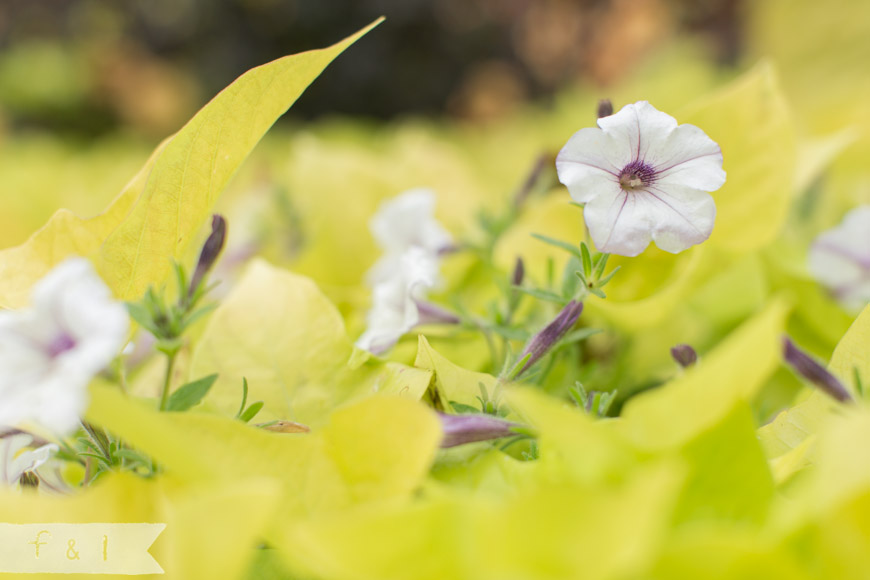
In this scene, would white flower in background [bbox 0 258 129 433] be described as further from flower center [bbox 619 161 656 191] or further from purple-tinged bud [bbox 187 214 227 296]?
flower center [bbox 619 161 656 191]

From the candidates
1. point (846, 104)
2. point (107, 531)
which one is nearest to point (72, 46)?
point (846, 104)

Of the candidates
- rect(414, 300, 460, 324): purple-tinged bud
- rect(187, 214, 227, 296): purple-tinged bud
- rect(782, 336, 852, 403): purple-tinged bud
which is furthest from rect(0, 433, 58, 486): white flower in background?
rect(782, 336, 852, 403): purple-tinged bud

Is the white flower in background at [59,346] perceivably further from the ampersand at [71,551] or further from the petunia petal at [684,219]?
the petunia petal at [684,219]

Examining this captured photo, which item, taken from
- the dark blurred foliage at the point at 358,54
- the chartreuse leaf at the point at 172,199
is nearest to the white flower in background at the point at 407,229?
the chartreuse leaf at the point at 172,199

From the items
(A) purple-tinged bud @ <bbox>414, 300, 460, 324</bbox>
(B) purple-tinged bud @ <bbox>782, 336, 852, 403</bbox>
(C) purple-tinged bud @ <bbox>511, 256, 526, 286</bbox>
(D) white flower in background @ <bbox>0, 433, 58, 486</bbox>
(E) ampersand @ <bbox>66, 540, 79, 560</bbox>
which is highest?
(C) purple-tinged bud @ <bbox>511, 256, 526, 286</bbox>

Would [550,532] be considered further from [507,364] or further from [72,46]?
[72,46]
